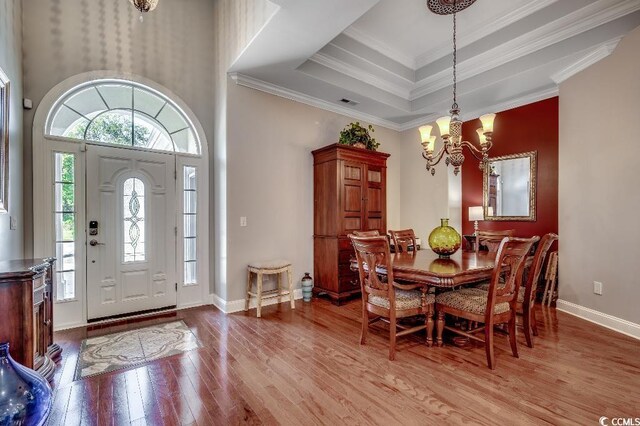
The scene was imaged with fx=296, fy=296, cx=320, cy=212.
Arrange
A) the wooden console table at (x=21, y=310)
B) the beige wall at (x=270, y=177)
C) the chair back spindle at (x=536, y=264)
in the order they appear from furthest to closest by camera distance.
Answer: the beige wall at (x=270, y=177)
the chair back spindle at (x=536, y=264)
the wooden console table at (x=21, y=310)

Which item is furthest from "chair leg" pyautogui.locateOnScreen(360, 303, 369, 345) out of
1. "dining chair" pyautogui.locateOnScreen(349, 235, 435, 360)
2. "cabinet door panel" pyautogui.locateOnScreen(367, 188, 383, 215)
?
"cabinet door panel" pyautogui.locateOnScreen(367, 188, 383, 215)

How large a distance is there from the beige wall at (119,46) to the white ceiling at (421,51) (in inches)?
27.7

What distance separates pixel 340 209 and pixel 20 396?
11.3ft

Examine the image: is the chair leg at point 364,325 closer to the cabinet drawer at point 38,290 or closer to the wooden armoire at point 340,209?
the wooden armoire at point 340,209

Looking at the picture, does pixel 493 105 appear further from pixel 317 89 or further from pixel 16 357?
pixel 16 357

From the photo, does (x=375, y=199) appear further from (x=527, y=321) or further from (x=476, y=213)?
(x=527, y=321)

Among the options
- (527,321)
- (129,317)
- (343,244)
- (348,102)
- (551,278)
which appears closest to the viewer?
(527,321)

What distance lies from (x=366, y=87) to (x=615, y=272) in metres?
3.81

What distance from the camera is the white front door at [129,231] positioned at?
Result: 335 centimetres

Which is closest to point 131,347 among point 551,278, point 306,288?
point 306,288

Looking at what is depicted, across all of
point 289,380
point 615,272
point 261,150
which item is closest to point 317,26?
point 261,150

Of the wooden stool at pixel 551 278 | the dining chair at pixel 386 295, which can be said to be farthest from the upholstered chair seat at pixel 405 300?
the wooden stool at pixel 551 278

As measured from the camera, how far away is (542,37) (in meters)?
3.41

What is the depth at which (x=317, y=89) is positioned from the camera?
4.34 m
